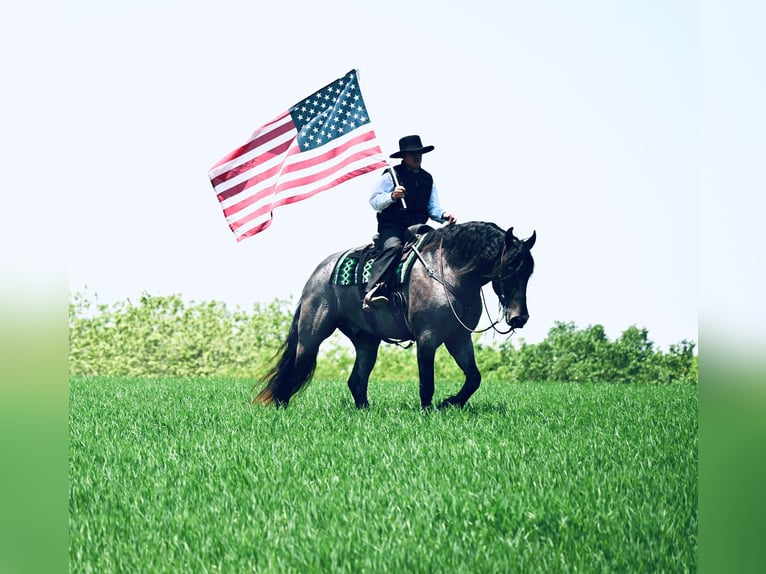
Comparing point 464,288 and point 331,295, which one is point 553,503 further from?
point 331,295

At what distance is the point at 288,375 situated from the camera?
25.8ft

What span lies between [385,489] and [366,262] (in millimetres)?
2725

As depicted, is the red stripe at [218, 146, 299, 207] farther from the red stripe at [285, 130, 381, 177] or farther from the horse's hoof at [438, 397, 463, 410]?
the horse's hoof at [438, 397, 463, 410]

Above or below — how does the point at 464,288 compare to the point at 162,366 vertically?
above

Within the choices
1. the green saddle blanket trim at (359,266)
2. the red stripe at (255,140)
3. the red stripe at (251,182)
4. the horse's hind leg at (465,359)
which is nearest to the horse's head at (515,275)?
the horse's hind leg at (465,359)

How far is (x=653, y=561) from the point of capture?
14.2 ft

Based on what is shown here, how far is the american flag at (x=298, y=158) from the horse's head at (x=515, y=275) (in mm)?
1343

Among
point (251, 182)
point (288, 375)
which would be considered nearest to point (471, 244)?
point (251, 182)

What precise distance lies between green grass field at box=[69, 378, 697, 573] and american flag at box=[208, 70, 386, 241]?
187cm

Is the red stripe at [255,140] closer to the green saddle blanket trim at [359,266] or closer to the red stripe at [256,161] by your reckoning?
the red stripe at [256,161]

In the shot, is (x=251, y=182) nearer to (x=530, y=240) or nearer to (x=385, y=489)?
(x=530, y=240)

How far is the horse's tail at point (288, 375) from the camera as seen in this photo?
→ 7.82 metres
